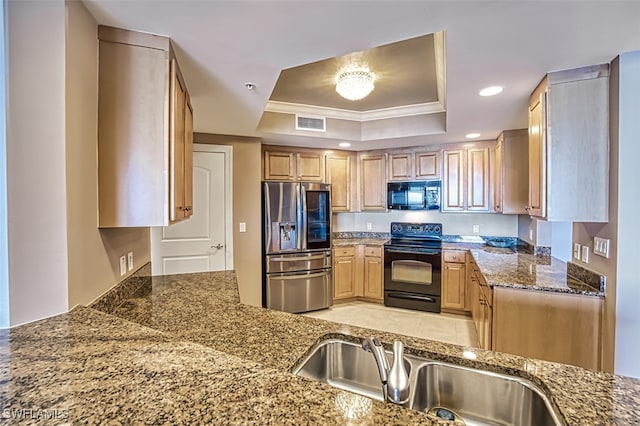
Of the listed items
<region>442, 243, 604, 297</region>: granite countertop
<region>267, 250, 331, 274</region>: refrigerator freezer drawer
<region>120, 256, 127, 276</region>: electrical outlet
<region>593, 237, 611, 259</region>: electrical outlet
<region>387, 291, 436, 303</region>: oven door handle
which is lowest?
<region>387, 291, 436, 303</region>: oven door handle

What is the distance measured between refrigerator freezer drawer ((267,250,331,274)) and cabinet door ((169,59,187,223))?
199 centimetres

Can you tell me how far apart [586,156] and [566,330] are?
1.12m

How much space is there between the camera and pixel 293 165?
13.4ft

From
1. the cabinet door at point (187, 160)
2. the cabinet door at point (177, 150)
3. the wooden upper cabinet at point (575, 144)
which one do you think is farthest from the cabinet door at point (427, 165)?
the cabinet door at point (177, 150)

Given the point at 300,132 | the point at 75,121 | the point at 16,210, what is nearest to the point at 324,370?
the point at 16,210

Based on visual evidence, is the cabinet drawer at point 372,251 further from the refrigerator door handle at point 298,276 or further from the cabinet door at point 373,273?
the refrigerator door handle at point 298,276

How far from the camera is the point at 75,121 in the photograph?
1.23 metres

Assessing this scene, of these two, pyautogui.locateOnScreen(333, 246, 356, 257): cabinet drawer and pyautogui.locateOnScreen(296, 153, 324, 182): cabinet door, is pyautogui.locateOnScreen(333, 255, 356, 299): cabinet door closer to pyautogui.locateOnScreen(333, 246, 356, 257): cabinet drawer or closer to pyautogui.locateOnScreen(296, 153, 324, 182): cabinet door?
pyautogui.locateOnScreen(333, 246, 356, 257): cabinet drawer

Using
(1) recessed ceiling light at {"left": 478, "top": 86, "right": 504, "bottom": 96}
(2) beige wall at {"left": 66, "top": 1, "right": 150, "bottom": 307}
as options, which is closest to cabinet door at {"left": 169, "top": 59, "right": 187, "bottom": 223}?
(2) beige wall at {"left": 66, "top": 1, "right": 150, "bottom": 307}

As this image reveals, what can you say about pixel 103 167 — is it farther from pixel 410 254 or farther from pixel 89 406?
pixel 410 254

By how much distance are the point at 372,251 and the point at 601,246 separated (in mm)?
2635

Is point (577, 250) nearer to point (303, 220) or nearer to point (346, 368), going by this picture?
point (346, 368)

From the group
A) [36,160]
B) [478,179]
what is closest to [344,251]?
[478,179]

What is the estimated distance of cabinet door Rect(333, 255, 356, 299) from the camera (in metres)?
4.25
